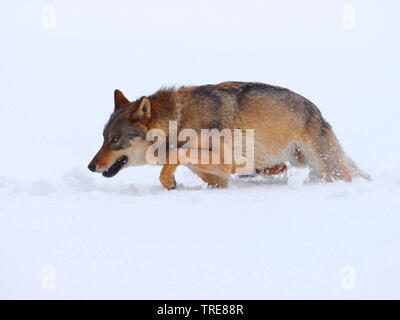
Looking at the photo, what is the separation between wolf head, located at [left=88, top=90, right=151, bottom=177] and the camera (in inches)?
273

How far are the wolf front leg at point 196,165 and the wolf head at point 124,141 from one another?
50 cm

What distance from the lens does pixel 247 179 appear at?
7836 mm

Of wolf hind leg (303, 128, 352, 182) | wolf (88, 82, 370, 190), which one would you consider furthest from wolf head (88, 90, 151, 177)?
wolf hind leg (303, 128, 352, 182)

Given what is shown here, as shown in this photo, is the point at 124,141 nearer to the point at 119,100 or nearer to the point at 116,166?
the point at 116,166

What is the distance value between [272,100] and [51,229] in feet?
12.3

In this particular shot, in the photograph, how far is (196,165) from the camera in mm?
6949

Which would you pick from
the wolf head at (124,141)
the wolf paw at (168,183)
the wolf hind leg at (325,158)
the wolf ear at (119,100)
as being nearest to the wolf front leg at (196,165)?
the wolf paw at (168,183)

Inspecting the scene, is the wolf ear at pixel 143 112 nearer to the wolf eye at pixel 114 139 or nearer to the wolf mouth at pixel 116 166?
the wolf eye at pixel 114 139

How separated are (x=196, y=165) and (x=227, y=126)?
2.25ft

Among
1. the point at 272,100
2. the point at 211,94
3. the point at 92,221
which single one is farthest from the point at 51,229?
the point at 272,100

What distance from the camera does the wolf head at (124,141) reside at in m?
6.93

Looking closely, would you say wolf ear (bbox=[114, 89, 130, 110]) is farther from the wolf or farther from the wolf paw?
the wolf paw

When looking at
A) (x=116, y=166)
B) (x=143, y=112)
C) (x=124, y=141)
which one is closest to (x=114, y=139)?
(x=124, y=141)

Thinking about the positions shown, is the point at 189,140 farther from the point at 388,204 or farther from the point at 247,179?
the point at 388,204
